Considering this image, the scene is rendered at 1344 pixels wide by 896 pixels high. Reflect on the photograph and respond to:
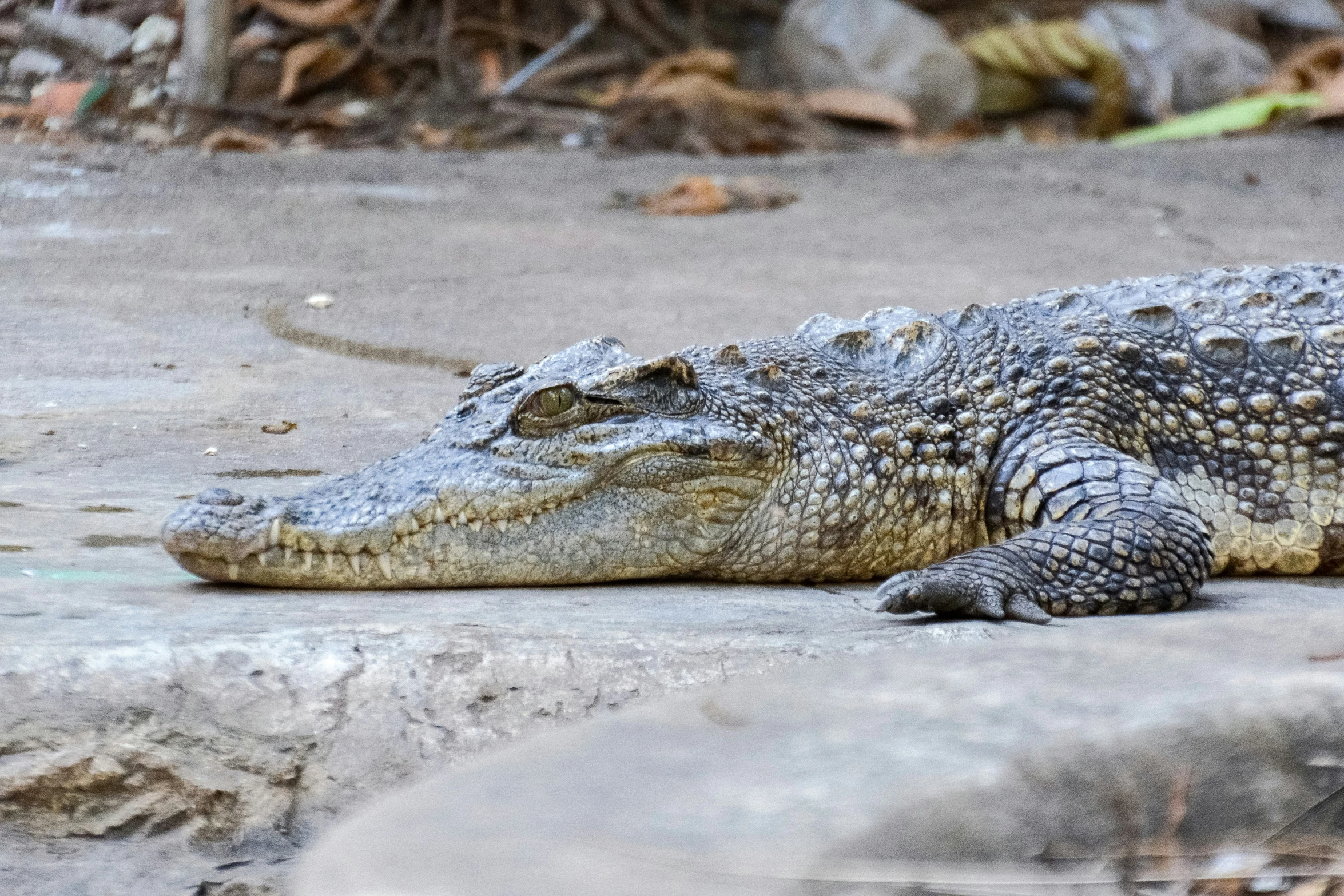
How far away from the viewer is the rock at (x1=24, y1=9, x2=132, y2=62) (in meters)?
6.46

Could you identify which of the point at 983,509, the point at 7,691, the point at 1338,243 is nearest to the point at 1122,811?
the point at 7,691

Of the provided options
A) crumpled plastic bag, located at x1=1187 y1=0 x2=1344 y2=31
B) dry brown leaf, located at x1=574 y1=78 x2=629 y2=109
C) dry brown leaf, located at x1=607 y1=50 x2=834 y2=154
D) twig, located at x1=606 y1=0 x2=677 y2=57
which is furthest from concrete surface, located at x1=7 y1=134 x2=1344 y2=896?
crumpled plastic bag, located at x1=1187 y1=0 x2=1344 y2=31

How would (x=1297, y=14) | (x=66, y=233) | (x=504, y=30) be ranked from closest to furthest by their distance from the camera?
(x=66, y=233) → (x=504, y=30) → (x=1297, y=14)

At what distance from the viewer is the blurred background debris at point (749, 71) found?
10.4 m

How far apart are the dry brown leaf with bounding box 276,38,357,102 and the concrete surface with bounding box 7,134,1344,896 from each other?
97cm

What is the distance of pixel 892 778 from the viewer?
1.30 m

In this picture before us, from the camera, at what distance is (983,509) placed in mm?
3711

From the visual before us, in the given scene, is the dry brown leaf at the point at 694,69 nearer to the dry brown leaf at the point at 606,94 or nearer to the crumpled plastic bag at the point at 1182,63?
the dry brown leaf at the point at 606,94

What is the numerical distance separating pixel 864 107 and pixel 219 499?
9004 mm

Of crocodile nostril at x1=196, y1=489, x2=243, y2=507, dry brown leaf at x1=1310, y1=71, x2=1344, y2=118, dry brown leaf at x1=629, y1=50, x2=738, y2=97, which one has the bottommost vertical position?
crocodile nostril at x1=196, y1=489, x2=243, y2=507

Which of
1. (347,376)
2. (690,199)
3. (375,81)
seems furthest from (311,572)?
(375,81)

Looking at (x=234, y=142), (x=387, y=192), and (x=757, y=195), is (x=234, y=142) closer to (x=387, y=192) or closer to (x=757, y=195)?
(x=387, y=192)

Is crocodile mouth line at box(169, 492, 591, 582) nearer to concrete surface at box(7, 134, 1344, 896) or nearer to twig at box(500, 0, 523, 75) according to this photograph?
concrete surface at box(7, 134, 1344, 896)

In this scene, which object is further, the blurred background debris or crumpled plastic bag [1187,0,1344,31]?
crumpled plastic bag [1187,0,1344,31]
